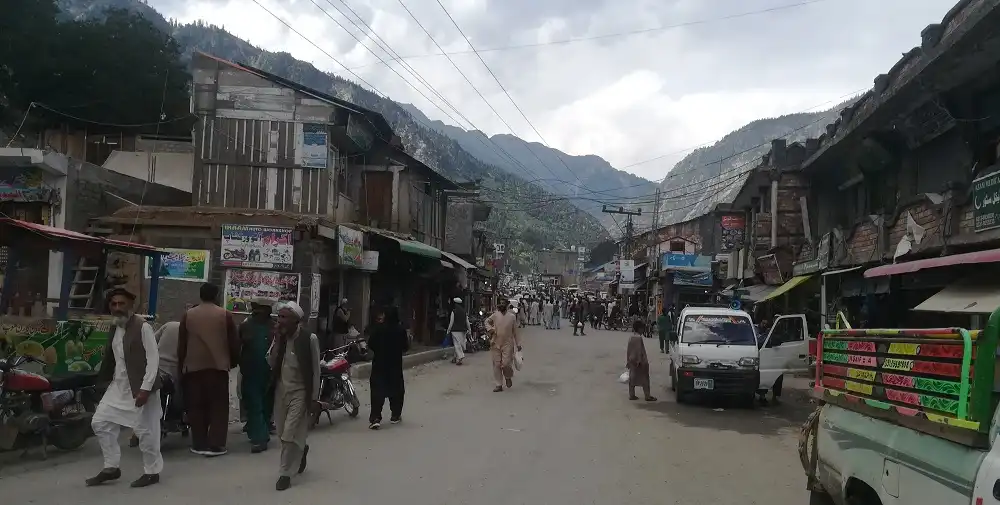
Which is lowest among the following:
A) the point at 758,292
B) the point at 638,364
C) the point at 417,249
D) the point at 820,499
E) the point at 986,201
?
the point at 820,499

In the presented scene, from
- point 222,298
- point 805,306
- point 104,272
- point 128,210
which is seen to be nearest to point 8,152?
point 128,210

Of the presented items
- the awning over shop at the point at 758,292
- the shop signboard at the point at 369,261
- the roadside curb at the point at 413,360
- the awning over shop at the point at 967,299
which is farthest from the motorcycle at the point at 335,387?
the awning over shop at the point at 758,292

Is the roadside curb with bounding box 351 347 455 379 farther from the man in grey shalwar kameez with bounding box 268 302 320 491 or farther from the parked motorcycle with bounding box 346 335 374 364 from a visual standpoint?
the man in grey shalwar kameez with bounding box 268 302 320 491

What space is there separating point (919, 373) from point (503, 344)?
1207 cm

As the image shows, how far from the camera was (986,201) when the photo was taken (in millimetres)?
11750

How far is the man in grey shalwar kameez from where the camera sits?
24.0ft

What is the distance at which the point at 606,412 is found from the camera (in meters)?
13.3

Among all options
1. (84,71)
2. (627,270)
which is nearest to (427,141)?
(627,270)

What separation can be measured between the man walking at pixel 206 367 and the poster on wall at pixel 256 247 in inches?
362

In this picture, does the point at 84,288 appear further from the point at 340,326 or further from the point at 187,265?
the point at 340,326

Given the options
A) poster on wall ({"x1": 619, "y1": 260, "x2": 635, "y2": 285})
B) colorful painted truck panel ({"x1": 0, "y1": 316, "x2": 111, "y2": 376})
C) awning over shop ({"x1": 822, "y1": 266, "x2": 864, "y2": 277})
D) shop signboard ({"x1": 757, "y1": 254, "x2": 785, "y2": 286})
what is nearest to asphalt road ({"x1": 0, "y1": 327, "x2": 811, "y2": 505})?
colorful painted truck panel ({"x1": 0, "y1": 316, "x2": 111, "y2": 376})

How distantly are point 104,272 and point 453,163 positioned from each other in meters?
98.5

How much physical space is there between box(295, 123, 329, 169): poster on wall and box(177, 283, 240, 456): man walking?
40.6ft

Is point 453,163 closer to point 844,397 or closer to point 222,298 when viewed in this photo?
point 222,298
